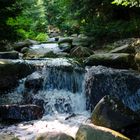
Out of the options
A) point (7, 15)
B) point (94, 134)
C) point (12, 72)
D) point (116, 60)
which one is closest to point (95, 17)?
point (7, 15)

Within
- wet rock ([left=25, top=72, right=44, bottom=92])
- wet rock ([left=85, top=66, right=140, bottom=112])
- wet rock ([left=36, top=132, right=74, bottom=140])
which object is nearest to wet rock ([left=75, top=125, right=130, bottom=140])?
wet rock ([left=36, top=132, right=74, bottom=140])

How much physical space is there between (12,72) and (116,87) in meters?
3.24

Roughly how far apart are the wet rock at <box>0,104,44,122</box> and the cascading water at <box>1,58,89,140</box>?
0.24 m

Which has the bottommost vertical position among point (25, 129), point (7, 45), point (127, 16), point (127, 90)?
point (25, 129)

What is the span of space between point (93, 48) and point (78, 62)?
376cm

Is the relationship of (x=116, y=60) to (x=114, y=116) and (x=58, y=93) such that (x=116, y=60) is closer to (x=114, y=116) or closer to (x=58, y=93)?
(x=58, y=93)

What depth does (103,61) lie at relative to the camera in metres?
11.3

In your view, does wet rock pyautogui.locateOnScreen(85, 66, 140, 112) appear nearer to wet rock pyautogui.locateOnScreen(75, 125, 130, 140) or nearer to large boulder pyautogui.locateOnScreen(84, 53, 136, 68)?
large boulder pyautogui.locateOnScreen(84, 53, 136, 68)

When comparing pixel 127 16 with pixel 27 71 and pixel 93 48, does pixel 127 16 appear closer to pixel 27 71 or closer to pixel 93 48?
pixel 93 48

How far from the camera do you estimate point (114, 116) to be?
752 cm

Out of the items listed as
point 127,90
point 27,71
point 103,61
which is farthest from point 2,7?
point 127,90

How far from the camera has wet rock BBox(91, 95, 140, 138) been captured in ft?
24.3

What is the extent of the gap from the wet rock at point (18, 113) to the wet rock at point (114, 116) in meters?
1.72

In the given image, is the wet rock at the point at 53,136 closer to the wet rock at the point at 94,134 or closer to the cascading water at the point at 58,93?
the wet rock at the point at 94,134
